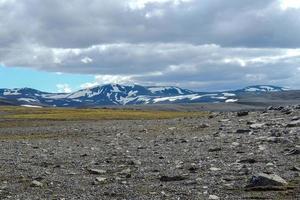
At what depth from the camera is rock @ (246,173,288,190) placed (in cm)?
1857

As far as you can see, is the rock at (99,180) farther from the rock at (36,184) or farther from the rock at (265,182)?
the rock at (265,182)

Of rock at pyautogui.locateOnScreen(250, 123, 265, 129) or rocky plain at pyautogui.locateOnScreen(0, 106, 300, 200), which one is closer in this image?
rocky plain at pyautogui.locateOnScreen(0, 106, 300, 200)

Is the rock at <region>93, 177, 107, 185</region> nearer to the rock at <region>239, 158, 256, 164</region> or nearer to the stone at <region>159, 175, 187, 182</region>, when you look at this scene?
the stone at <region>159, 175, 187, 182</region>

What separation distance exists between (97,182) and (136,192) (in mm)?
2874

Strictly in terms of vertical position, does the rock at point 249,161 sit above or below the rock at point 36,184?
above

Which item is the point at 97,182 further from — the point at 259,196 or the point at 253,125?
the point at 253,125

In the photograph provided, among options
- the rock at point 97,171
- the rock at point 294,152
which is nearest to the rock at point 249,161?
the rock at point 294,152

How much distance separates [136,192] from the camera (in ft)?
62.8

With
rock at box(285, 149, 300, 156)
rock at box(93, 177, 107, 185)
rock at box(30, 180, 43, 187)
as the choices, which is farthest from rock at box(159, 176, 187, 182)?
rock at box(285, 149, 300, 156)

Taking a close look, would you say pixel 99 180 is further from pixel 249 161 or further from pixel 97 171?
pixel 249 161

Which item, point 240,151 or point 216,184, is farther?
point 240,151

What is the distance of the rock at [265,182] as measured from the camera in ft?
60.9

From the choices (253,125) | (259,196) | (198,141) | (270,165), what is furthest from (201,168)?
(253,125)

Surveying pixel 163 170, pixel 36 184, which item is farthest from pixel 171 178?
pixel 36 184
